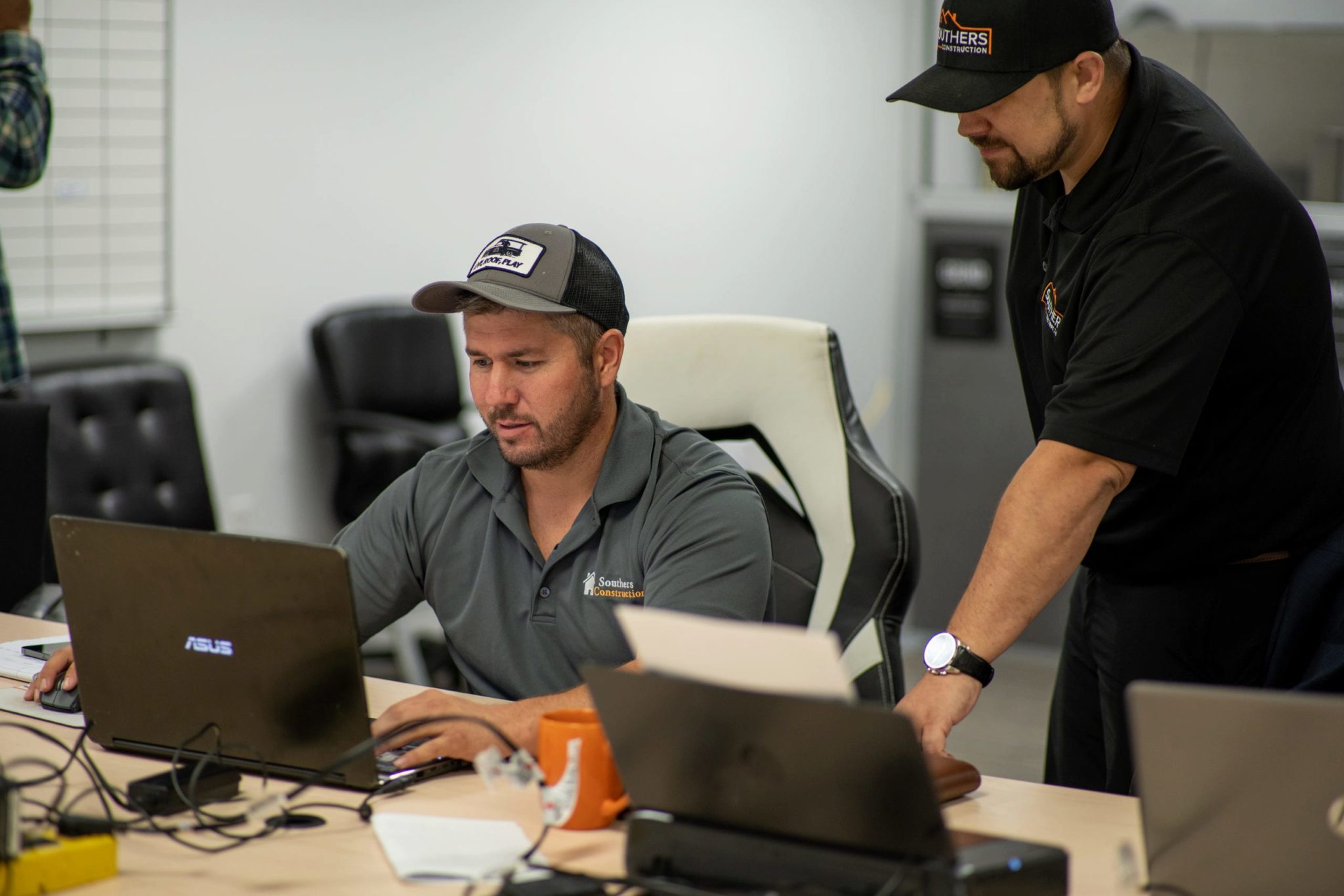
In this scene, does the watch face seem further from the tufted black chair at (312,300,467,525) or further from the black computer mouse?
the tufted black chair at (312,300,467,525)

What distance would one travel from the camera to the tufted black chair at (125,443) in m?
3.11

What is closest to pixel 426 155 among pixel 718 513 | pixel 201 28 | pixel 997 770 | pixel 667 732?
pixel 201 28

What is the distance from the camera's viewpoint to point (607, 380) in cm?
190

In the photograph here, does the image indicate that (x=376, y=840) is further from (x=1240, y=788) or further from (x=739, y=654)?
(x=1240, y=788)

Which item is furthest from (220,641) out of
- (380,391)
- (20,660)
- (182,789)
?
(380,391)

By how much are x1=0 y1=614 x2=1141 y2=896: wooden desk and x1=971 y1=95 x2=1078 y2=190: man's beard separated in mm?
742

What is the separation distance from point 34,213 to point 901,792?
9.31 feet

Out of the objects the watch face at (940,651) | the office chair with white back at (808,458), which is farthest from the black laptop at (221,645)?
the office chair with white back at (808,458)

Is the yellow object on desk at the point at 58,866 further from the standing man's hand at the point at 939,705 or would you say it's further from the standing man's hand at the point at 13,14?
the standing man's hand at the point at 13,14

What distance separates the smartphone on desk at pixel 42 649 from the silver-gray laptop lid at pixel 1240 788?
1.36 m

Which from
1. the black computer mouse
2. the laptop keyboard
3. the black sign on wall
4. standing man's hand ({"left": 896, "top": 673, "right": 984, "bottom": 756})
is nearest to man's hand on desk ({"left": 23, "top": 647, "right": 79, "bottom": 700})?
the black computer mouse

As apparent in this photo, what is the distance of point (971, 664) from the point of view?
161cm

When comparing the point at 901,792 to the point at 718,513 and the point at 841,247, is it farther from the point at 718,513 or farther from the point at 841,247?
the point at 841,247

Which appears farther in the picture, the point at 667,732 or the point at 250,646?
the point at 250,646
